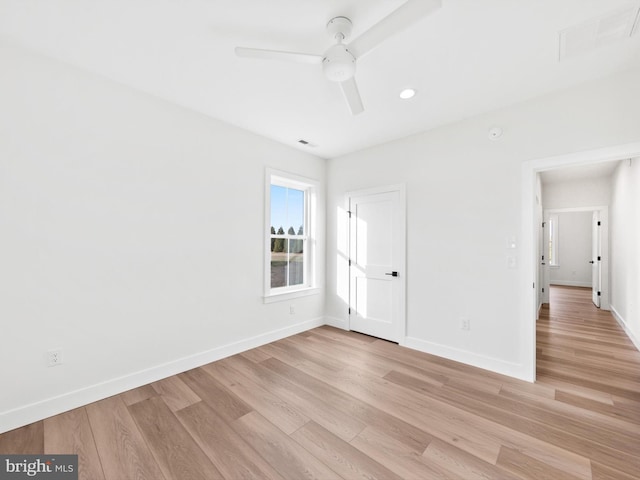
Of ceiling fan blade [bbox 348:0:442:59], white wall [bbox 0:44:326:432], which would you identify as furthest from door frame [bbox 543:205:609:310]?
white wall [bbox 0:44:326:432]

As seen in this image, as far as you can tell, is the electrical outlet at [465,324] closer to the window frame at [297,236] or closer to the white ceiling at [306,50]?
the window frame at [297,236]

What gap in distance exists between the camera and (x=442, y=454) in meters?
1.70

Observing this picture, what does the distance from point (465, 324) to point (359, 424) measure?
68.4 inches

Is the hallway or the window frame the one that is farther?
the window frame

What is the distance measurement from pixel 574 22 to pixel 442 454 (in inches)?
112

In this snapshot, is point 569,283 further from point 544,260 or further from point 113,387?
point 113,387

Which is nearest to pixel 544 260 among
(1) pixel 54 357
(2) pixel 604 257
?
(2) pixel 604 257

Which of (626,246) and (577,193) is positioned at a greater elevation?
(577,193)

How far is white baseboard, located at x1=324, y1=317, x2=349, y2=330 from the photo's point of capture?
4176mm

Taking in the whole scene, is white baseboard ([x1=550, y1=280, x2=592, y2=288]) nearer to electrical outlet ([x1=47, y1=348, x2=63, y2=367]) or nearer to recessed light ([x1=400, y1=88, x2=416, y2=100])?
recessed light ([x1=400, y1=88, x2=416, y2=100])

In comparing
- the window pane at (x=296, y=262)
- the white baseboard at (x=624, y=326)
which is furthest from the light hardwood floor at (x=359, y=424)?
the window pane at (x=296, y=262)

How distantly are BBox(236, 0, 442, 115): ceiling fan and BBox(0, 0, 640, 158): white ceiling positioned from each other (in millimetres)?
93

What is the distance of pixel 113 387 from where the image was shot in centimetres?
236

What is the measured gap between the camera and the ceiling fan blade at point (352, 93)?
189 centimetres
